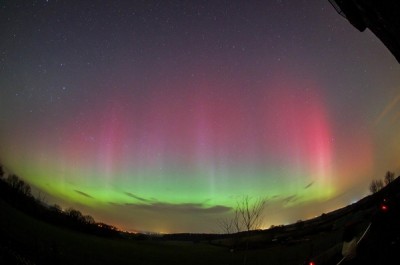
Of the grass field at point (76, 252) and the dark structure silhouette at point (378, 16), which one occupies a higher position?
the dark structure silhouette at point (378, 16)

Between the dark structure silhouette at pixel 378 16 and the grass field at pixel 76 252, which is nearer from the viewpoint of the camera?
the dark structure silhouette at pixel 378 16

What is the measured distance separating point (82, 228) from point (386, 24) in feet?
435

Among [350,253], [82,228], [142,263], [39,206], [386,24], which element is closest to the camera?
[350,253]

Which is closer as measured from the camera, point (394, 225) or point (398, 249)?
point (398, 249)

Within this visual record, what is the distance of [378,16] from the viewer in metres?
15.4

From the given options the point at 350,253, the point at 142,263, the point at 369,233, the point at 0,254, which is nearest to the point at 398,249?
the point at 350,253

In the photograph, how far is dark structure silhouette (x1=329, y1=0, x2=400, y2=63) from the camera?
1383cm

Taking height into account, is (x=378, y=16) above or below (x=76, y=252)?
above

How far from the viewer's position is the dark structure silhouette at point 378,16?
1383cm

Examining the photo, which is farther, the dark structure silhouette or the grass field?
the grass field

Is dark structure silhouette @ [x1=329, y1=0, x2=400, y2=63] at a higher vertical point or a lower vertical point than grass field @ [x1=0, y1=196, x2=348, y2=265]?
higher

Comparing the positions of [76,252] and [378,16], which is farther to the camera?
[76,252]

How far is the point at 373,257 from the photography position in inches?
563

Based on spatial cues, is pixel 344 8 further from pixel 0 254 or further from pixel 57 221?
pixel 57 221
